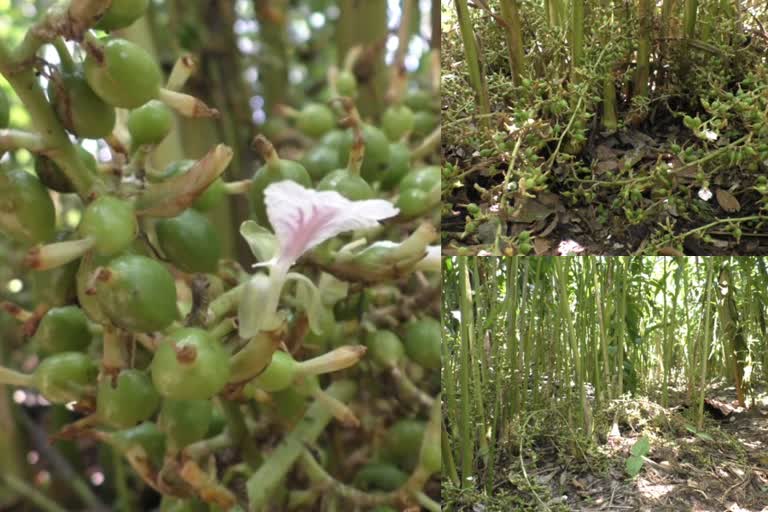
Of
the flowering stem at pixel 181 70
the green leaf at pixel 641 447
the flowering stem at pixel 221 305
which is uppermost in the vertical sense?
the flowering stem at pixel 181 70

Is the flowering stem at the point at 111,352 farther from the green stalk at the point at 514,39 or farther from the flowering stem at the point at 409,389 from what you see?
the green stalk at the point at 514,39

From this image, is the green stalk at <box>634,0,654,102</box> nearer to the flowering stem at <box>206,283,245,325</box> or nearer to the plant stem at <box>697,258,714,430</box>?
the plant stem at <box>697,258,714,430</box>

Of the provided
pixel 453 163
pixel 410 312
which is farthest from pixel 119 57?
pixel 453 163

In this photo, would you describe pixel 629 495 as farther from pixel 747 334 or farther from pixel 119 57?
pixel 119 57

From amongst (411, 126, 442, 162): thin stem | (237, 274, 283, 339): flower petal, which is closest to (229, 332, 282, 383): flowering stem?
(237, 274, 283, 339): flower petal

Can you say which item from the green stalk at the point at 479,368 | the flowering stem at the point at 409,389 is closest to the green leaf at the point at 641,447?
the green stalk at the point at 479,368

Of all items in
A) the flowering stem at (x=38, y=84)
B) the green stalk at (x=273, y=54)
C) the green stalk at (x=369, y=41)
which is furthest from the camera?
the green stalk at (x=273, y=54)
